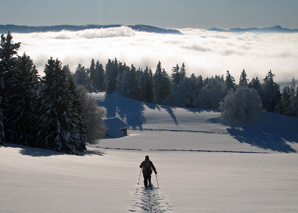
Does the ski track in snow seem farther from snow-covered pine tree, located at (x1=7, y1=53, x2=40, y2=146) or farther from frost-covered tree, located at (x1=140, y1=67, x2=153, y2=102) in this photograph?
frost-covered tree, located at (x1=140, y1=67, x2=153, y2=102)

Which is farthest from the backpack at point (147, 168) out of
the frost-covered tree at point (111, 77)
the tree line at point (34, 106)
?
the frost-covered tree at point (111, 77)

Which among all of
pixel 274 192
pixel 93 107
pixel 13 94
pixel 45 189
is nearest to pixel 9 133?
pixel 13 94

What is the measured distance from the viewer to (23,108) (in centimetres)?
3097

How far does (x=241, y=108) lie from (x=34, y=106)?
5662 centimetres

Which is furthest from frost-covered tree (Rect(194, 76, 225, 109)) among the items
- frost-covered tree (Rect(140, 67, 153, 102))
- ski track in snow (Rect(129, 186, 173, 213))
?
ski track in snow (Rect(129, 186, 173, 213))

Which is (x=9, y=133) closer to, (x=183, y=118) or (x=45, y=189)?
(x=45, y=189)

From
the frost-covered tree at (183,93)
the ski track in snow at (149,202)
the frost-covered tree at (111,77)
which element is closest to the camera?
the ski track in snow at (149,202)

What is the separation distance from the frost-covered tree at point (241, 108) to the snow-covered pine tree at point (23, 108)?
2143 inches

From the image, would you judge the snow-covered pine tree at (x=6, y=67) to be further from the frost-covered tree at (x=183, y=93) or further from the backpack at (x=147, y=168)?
the frost-covered tree at (x=183, y=93)

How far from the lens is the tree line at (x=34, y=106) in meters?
30.6

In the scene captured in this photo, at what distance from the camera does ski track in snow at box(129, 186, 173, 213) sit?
28.7 feet

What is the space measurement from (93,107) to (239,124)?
45.3 metres

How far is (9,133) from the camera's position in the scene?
3044 cm

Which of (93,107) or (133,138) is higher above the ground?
(93,107)
